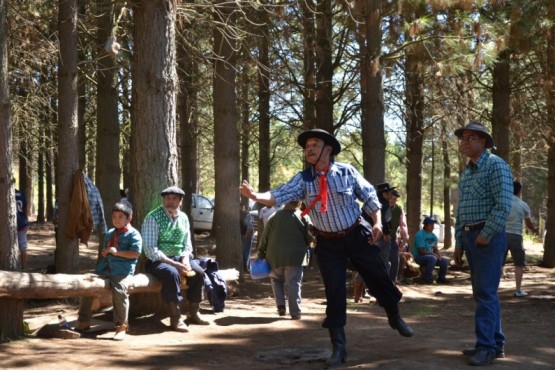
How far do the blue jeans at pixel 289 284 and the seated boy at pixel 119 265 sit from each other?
2.37 metres

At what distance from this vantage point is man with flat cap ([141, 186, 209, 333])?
9.06m

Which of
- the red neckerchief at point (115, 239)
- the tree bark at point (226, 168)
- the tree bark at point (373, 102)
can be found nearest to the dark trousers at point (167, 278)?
the red neckerchief at point (115, 239)

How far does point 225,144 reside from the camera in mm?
13398

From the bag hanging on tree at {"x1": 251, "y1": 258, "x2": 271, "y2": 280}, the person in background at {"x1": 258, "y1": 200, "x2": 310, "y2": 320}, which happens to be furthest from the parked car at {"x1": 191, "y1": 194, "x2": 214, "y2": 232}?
the person in background at {"x1": 258, "y1": 200, "x2": 310, "y2": 320}

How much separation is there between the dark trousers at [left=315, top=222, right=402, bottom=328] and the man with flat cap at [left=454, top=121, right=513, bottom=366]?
79cm

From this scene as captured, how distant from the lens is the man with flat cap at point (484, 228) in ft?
21.2

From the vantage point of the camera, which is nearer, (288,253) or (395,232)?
(288,253)

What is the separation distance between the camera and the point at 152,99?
973 cm

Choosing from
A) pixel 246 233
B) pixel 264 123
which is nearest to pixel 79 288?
pixel 246 233

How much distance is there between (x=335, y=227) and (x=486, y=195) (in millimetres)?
1322

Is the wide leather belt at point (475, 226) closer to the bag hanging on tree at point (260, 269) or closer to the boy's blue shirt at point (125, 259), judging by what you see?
the boy's blue shirt at point (125, 259)

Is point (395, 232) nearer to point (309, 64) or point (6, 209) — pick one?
point (309, 64)

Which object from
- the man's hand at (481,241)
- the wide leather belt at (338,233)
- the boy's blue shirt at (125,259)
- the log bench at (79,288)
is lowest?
the log bench at (79,288)

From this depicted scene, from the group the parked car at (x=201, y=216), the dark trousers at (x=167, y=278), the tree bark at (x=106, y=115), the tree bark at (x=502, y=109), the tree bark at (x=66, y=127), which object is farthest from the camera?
the parked car at (x=201, y=216)
